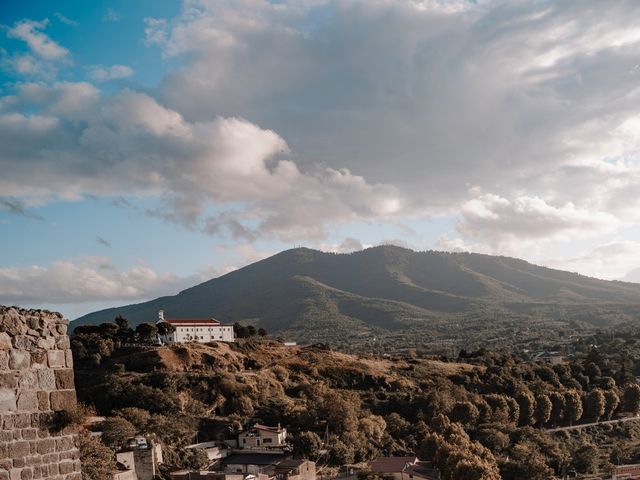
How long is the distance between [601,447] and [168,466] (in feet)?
121

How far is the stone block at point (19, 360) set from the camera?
5.93 m

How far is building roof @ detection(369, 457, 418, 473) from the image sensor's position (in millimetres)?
37441

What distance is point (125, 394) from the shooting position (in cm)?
4838

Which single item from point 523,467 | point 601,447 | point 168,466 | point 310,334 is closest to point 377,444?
point 523,467

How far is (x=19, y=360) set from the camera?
5988 mm

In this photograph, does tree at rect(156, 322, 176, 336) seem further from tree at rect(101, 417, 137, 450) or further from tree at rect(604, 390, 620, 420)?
tree at rect(604, 390, 620, 420)

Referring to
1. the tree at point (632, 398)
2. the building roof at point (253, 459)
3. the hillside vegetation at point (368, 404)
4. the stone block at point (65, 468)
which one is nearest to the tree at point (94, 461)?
the hillside vegetation at point (368, 404)

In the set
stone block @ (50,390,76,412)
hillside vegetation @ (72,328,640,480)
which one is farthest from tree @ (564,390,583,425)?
stone block @ (50,390,76,412)

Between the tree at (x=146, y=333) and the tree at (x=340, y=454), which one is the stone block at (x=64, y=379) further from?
the tree at (x=146, y=333)

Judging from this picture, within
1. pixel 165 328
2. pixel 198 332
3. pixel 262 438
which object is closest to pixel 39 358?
pixel 262 438

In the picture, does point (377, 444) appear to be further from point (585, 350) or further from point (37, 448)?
point (585, 350)

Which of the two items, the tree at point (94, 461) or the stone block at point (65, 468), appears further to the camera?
the tree at point (94, 461)

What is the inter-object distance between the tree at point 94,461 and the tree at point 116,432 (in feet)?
28.2

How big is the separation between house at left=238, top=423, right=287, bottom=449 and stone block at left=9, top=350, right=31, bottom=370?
38.5m
